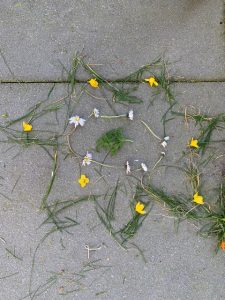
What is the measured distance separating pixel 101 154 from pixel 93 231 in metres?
0.47

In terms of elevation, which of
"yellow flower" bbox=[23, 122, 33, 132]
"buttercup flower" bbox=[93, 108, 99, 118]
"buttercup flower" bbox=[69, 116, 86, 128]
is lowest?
"yellow flower" bbox=[23, 122, 33, 132]

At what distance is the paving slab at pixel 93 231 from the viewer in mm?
2793

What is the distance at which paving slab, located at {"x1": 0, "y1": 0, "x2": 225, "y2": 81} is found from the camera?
285 cm

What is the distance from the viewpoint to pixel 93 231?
281cm

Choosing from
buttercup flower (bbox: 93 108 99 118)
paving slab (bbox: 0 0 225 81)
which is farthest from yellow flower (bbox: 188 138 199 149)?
buttercup flower (bbox: 93 108 99 118)

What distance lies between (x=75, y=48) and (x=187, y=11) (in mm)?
742

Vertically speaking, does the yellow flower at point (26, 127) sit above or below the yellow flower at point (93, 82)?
below

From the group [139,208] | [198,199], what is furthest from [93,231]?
[198,199]

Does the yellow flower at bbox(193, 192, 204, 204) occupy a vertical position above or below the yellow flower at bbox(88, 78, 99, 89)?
below

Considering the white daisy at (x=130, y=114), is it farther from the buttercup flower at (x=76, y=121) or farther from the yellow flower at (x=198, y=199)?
the yellow flower at (x=198, y=199)

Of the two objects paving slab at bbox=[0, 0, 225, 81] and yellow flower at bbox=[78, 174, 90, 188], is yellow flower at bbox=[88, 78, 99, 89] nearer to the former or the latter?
paving slab at bbox=[0, 0, 225, 81]

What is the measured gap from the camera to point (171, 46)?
2.89 m

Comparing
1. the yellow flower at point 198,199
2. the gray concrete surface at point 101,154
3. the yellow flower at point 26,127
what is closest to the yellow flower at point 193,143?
the gray concrete surface at point 101,154

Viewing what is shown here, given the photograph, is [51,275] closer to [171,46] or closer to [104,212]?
[104,212]
